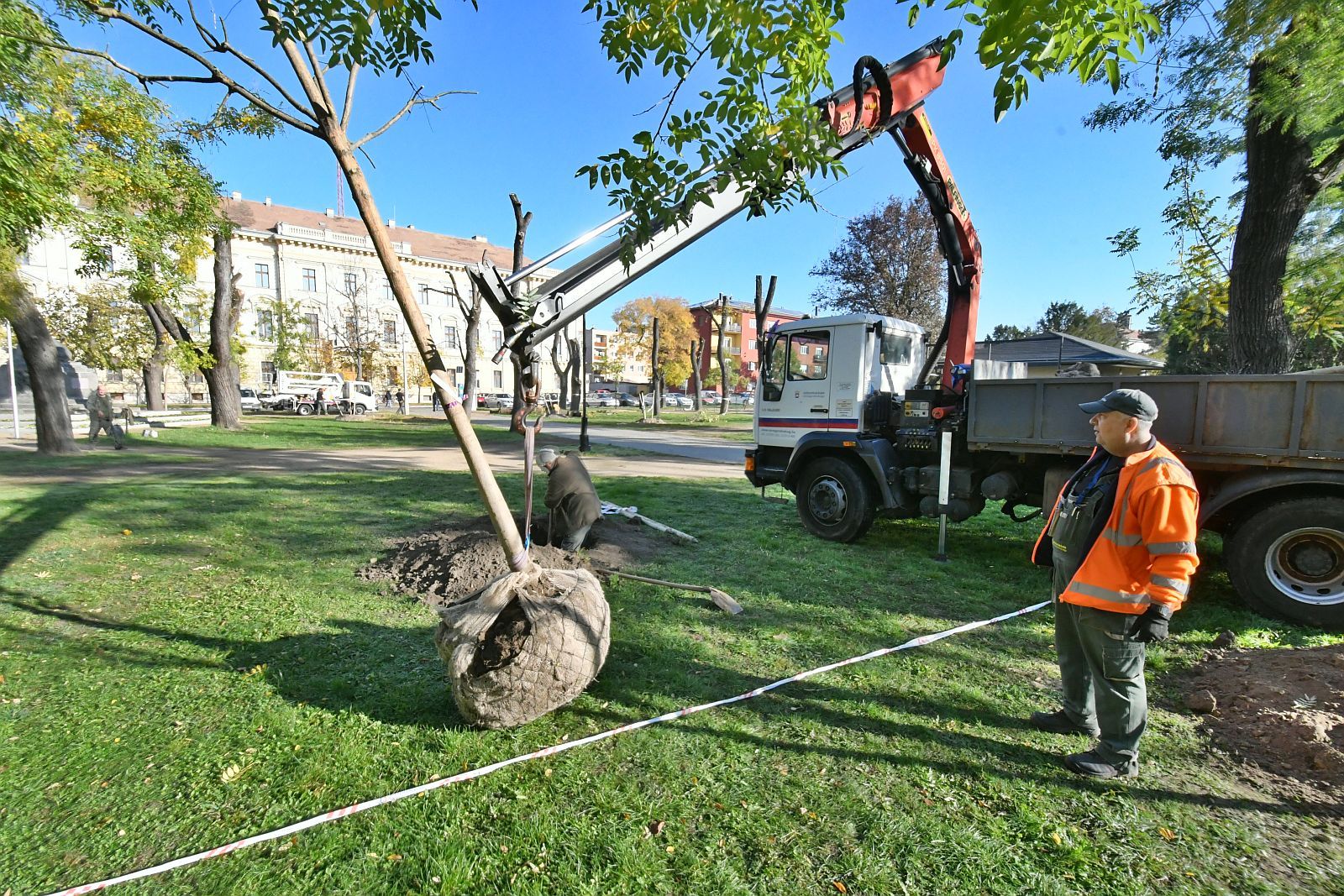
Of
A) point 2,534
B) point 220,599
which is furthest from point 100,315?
→ point 220,599

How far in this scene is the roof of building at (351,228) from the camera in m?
57.9

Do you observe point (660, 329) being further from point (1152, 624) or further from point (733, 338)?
point (1152, 624)

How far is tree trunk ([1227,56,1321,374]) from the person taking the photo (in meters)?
8.32

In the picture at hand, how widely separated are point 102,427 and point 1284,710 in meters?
21.8

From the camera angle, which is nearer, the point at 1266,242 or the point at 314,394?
the point at 1266,242

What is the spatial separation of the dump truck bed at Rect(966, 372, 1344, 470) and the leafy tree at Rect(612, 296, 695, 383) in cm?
4490

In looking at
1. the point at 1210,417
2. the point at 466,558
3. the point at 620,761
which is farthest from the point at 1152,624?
the point at 466,558

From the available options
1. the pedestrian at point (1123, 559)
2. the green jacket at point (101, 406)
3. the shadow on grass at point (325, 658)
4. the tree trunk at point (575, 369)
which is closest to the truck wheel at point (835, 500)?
the pedestrian at point (1123, 559)

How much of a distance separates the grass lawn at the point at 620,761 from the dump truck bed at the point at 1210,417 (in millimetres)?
1381

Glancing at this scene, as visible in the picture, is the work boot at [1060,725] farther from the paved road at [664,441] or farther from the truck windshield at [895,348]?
the paved road at [664,441]

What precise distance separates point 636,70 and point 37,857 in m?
4.22

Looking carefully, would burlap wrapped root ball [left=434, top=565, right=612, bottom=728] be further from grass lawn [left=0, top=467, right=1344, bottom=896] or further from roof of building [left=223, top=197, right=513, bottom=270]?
roof of building [left=223, top=197, right=513, bottom=270]

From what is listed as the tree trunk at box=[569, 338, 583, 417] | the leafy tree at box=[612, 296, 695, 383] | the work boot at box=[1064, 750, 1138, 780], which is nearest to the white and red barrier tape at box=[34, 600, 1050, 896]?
the work boot at box=[1064, 750, 1138, 780]

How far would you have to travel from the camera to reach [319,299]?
56.2m
